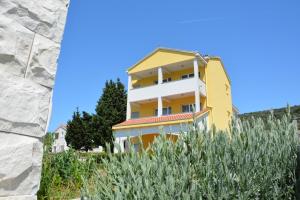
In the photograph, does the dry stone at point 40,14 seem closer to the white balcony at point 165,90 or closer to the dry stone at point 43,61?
the dry stone at point 43,61

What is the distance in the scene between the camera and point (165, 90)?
2736cm

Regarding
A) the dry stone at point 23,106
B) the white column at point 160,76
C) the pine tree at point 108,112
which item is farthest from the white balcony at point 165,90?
the dry stone at point 23,106

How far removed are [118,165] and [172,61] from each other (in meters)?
25.9

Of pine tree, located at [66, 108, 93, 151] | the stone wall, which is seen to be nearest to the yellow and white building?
pine tree, located at [66, 108, 93, 151]

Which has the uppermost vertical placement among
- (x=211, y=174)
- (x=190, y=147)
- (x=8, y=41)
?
(x=8, y=41)

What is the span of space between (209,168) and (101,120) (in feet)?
109

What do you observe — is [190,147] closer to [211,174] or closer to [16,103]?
[211,174]

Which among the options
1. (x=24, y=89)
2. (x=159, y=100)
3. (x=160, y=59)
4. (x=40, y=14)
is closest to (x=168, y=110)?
(x=159, y=100)

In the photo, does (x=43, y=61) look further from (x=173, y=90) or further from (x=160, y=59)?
(x=160, y=59)

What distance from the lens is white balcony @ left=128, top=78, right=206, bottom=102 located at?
26.2 m

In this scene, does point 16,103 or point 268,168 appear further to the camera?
point 268,168

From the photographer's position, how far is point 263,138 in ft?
11.6

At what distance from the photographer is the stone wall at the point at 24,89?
4.88 feet

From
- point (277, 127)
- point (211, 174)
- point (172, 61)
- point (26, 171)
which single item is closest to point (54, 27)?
point (26, 171)
